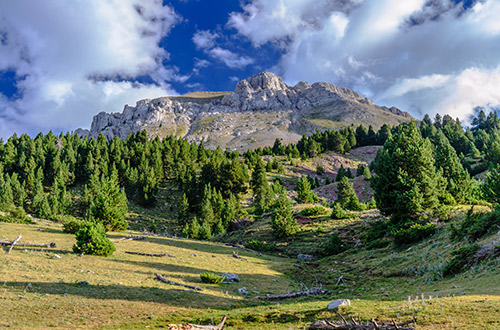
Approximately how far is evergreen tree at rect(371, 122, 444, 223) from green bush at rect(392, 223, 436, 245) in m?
3.57

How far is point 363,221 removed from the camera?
46031mm

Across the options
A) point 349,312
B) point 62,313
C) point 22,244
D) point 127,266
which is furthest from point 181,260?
point 349,312

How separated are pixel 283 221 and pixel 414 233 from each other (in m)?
20.2

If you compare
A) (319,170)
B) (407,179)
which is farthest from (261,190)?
(407,179)

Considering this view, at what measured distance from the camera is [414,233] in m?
29.8

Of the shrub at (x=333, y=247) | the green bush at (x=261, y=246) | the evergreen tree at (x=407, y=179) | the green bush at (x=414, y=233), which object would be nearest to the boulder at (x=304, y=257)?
the shrub at (x=333, y=247)

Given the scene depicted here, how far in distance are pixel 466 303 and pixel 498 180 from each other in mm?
19761

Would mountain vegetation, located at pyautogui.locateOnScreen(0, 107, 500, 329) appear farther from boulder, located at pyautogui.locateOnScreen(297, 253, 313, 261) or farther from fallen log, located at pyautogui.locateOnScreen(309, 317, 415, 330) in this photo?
fallen log, located at pyautogui.locateOnScreen(309, 317, 415, 330)

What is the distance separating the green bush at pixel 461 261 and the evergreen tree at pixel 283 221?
88.9 ft

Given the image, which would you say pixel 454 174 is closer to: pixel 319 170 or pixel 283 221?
pixel 283 221

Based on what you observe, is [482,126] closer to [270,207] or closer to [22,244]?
[270,207]

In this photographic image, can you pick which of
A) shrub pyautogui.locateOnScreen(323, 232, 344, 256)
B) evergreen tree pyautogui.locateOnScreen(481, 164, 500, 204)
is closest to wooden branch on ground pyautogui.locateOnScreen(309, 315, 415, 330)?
evergreen tree pyautogui.locateOnScreen(481, 164, 500, 204)

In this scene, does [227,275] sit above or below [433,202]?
below

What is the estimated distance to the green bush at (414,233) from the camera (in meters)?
29.9
